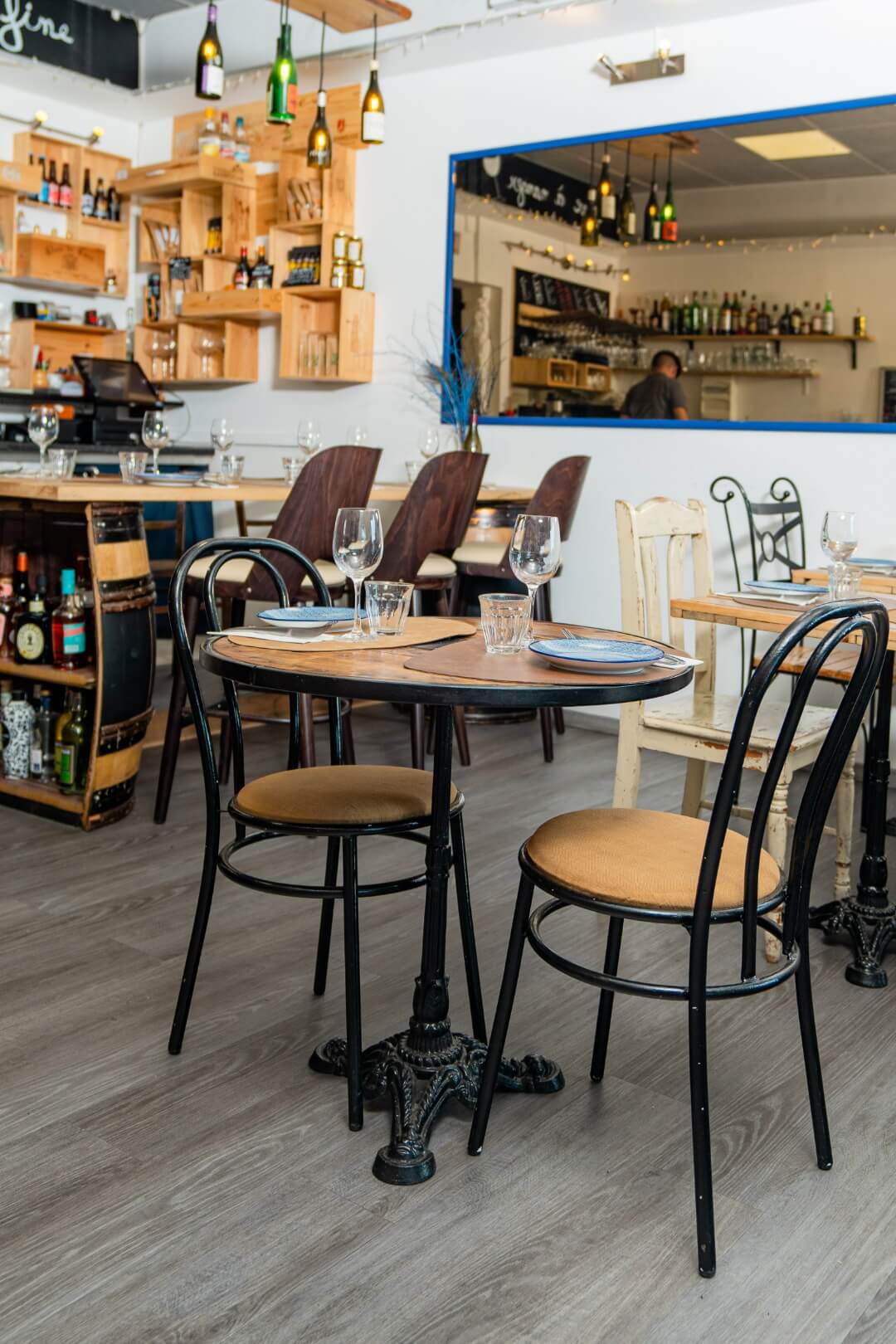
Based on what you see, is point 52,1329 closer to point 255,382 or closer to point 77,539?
point 77,539

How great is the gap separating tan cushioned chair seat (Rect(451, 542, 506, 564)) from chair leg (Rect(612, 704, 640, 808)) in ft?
6.03

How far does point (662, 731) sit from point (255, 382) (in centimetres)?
462

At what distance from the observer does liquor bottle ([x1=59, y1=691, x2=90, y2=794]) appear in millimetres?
3506

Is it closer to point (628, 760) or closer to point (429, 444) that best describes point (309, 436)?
point (429, 444)

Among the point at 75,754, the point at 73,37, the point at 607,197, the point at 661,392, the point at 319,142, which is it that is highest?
the point at 73,37

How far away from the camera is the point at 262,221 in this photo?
21.9 ft

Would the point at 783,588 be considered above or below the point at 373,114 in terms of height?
below

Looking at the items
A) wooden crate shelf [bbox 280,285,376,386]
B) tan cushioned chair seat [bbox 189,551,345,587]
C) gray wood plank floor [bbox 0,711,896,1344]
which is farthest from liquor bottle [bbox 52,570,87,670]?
wooden crate shelf [bbox 280,285,376,386]

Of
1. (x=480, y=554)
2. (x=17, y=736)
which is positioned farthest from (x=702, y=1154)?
(x=480, y=554)

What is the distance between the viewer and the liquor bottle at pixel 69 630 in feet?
11.2

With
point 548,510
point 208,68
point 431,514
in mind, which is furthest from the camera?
point 548,510

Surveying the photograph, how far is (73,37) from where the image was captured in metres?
6.47

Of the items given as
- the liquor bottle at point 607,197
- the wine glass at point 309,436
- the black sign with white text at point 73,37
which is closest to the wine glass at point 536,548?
the wine glass at point 309,436

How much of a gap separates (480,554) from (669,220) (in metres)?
1.68
